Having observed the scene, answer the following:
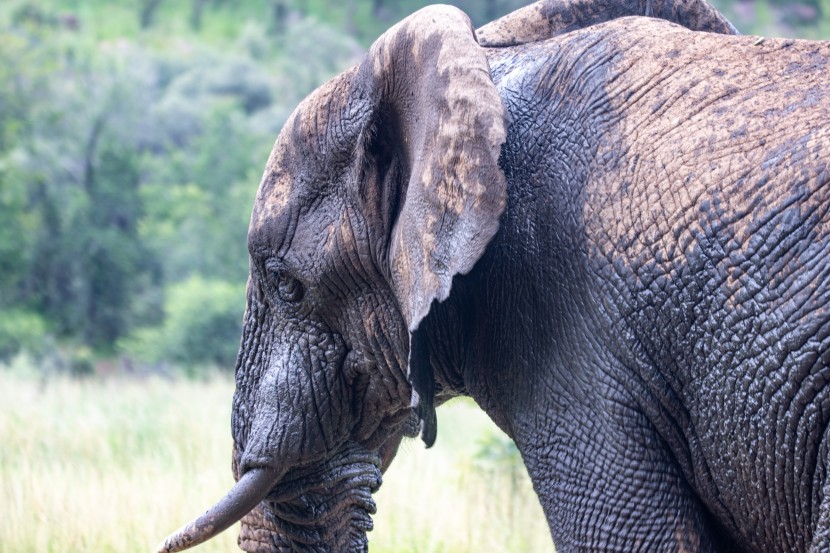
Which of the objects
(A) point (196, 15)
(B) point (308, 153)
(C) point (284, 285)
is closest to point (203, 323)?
(C) point (284, 285)

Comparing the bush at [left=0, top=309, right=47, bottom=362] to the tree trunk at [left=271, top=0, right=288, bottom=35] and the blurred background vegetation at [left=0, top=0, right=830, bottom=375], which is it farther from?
the tree trunk at [left=271, top=0, right=288, bottom=35]

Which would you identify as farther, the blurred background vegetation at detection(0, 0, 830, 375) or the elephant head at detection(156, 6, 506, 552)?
the blurred background vegetation at detection(0, 0, 830, 375)

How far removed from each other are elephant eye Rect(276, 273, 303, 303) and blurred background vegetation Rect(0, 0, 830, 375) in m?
19.7

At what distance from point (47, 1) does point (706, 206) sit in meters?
71.6

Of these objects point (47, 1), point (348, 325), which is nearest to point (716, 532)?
point (348, 325)

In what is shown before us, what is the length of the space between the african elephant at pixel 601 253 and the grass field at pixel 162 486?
45.4 inches

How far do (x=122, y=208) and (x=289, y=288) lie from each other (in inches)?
1322

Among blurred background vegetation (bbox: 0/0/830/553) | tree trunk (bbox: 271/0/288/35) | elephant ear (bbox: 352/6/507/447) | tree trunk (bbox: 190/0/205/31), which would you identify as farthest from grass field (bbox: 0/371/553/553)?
tree trunk (bbox: 190/0/205/31)

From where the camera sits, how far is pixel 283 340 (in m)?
3.29

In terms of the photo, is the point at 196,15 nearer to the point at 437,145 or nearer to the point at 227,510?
the point at 227,510

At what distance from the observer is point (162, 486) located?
6.20 m

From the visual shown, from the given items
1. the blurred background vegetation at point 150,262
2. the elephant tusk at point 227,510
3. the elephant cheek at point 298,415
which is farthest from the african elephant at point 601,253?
the blurred background vegetation at point 150,262

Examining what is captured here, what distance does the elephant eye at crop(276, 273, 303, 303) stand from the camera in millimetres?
3219

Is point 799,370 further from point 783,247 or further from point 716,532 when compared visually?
point 716,532
